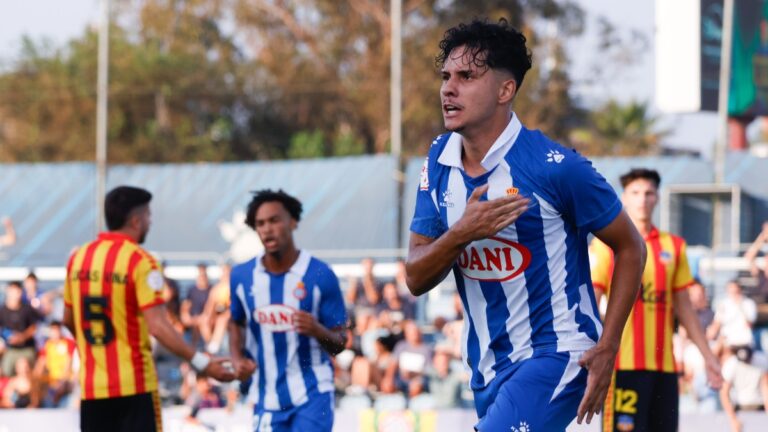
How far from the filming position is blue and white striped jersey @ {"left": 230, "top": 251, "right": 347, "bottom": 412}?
8.29 meters

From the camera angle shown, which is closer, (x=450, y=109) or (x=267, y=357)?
(x=450, y=109)

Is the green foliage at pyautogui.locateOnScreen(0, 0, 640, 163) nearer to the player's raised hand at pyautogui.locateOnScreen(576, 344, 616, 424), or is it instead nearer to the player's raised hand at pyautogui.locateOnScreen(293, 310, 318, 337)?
the player's raised hand at pyautogui.locateOnScreen(293, 310, 318, 337)

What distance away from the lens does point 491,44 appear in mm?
5016

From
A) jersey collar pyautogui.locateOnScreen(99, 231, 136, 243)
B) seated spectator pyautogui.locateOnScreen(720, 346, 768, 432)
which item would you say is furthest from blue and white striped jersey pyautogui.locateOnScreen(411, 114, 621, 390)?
seated spectator pyautogui.locateOnScreen(720, 346, 768, 432)

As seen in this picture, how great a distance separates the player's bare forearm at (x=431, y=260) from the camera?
473 cm

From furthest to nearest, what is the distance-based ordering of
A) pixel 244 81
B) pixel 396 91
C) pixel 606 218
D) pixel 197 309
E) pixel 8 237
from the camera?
1. pixel 244 81
2. pixel 396 91
3. pixel 8 237
4. pixel 197 309
5. pixel 606 218

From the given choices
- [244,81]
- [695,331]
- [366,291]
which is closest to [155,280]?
[695,331]

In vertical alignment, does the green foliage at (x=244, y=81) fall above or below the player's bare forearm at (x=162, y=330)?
above

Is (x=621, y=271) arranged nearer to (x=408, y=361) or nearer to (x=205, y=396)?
(x=408, y=361)

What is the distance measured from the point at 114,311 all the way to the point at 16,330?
387 inches

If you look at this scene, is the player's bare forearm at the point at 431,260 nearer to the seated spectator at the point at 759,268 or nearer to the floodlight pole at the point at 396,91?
the seated spectator at the point at 759,268

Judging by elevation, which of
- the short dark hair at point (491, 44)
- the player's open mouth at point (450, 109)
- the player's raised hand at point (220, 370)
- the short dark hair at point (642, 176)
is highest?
the short dark hair at point (491, 44)

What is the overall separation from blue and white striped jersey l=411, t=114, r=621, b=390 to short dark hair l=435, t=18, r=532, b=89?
0.25 meters

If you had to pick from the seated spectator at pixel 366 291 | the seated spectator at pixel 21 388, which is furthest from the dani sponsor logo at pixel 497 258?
the seated spectator at pixel 21 388
